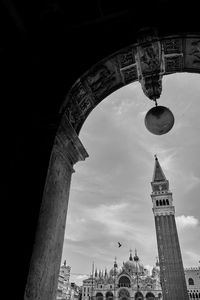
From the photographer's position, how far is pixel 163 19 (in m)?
2.87

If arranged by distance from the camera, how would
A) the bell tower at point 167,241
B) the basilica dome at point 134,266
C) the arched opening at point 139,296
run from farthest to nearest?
1. the basilica dome at point 134,266
2. the arched opening at point 139,296
3. the bell tower at point 167,241

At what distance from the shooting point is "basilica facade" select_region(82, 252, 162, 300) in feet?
202

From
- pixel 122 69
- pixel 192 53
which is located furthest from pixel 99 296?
pixel 192 53

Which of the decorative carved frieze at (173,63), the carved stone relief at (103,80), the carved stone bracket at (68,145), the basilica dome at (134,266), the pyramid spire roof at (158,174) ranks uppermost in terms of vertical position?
the pyramid spire roof at (158,174)

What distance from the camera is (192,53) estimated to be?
118 inches

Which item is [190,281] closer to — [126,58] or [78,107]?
[78,107]

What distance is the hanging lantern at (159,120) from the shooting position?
3.09 metres

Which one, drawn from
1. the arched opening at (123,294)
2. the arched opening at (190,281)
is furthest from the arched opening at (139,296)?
the arched opening at (190,281)

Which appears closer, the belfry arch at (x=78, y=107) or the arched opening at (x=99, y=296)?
the belfry arch at (x=78, y=107)

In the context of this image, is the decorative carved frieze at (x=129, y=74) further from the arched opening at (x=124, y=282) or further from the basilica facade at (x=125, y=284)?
the arched opening at (x=124, y=282)

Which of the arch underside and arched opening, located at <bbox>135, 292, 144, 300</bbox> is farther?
arched opening, located at <bbox>135, 292, 144, 300</bbox>

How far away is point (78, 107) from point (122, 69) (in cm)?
91

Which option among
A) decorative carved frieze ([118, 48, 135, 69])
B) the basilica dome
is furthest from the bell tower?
decorative carved frieze ([118, 48, 135, 69])

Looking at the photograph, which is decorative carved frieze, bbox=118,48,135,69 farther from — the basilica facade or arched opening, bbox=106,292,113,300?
arched opening, bbox=106,292,113,300
